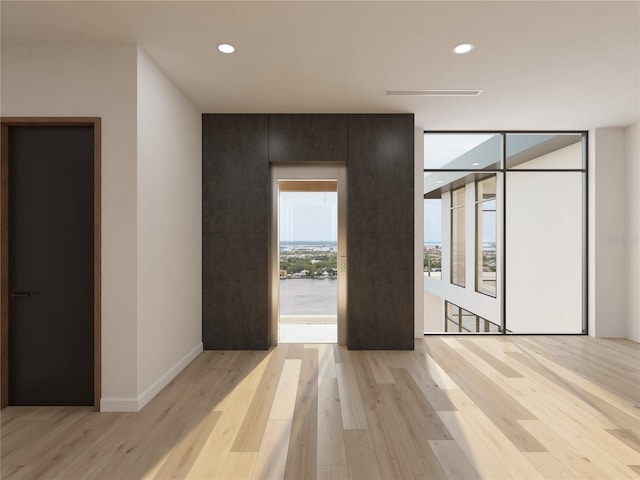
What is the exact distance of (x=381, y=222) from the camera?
4449 mm

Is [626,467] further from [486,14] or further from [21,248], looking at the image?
[21,248]

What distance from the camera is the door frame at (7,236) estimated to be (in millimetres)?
2801

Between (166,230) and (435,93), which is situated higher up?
(435,93)

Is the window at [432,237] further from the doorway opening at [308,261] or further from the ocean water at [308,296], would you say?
the ocean water at [308,296]

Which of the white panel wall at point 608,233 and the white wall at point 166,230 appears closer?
the white wall at point 166,230

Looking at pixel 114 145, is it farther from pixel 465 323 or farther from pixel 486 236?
pixel 465 323

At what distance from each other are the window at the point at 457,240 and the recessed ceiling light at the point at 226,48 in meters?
3.81

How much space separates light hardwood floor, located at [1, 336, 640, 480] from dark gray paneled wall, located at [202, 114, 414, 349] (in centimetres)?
61

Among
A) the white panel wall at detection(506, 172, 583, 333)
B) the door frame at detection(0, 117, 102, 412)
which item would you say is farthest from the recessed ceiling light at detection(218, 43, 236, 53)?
the white panel wall at detection(506, 172, 583, 333)

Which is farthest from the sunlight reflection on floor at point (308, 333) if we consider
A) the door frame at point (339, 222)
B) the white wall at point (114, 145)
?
the white wall at point (114, 145)

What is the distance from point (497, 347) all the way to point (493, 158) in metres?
2.59

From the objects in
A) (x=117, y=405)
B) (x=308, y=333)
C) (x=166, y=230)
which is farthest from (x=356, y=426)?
(x=166, y=230)

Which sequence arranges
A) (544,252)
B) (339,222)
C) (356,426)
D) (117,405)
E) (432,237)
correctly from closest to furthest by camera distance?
1. (356,426)
2. (117,405)
3. (339,222)
4. (432,237)
5. (544,252)

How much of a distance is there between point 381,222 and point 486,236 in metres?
1.93
